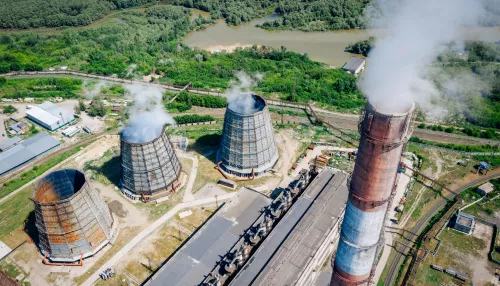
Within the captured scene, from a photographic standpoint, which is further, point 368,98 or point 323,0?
point 323,0

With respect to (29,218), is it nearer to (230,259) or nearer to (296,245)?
(230,259)

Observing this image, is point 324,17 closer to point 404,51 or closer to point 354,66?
point 354,66

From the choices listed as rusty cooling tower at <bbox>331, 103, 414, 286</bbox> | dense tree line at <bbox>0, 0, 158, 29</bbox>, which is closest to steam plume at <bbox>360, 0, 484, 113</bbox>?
rusty cooling tower at <bbox>331, 103, 414, 286</bbox>

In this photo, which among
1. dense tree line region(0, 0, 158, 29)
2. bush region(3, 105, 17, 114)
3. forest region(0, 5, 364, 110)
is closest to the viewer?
bush region(3, 105, 17, 114)

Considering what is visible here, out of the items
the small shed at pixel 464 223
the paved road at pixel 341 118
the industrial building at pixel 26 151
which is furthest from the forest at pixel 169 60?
the small shed at pixel 464 223

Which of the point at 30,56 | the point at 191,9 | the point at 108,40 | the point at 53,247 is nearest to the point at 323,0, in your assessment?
the point at 191,9

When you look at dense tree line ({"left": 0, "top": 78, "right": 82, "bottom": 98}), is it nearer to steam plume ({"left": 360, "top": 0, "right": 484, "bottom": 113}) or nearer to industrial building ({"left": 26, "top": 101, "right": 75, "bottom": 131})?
industrial building ({"left": 26, "top": 101, "right": 75, "bottom": 131})
